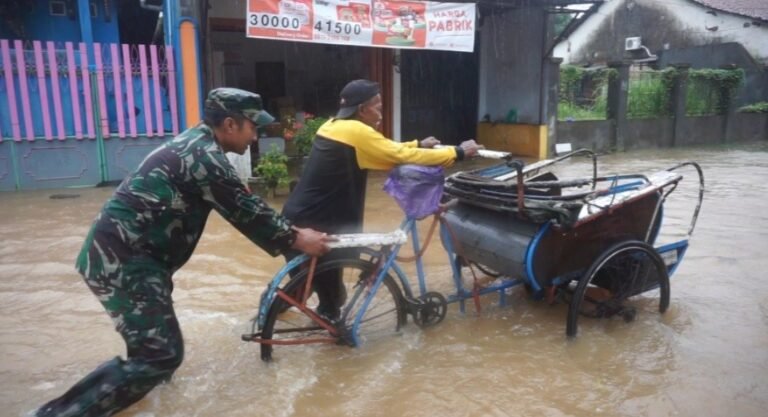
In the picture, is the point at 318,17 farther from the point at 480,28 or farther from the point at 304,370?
the point at 304,370

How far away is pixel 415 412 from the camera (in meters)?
3.11

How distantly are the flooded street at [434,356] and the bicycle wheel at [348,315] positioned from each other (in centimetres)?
13

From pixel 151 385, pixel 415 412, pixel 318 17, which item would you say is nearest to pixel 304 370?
pixel 415 412

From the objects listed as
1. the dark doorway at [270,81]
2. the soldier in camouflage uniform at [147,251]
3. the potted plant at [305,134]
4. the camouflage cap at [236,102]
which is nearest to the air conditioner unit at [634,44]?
the dark doorway at [270,81]

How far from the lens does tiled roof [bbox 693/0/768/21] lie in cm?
2112

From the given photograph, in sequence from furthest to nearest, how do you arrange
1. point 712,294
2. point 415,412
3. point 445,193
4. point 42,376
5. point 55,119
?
point 55,119
point 712,294
point 445,193
point 42,376
point 415,412

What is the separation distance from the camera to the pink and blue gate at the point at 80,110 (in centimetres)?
829

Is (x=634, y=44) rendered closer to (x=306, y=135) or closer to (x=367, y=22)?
(x=367, y=22)

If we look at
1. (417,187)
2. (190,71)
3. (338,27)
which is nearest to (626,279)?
(417,187)

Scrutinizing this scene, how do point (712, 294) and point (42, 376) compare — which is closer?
point (42, 376)

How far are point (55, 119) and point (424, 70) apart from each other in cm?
780

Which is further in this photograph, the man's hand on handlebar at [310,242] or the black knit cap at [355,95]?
the black knit cap at [355,95]

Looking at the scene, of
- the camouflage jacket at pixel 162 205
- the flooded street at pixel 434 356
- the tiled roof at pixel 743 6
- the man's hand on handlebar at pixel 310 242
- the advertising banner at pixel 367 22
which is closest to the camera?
the camouflage jacket at pixel 162 205

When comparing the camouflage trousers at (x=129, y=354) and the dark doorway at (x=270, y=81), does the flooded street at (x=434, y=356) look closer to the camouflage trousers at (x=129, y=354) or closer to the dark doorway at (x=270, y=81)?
the camouflage trousers at (x=129, y=354)
